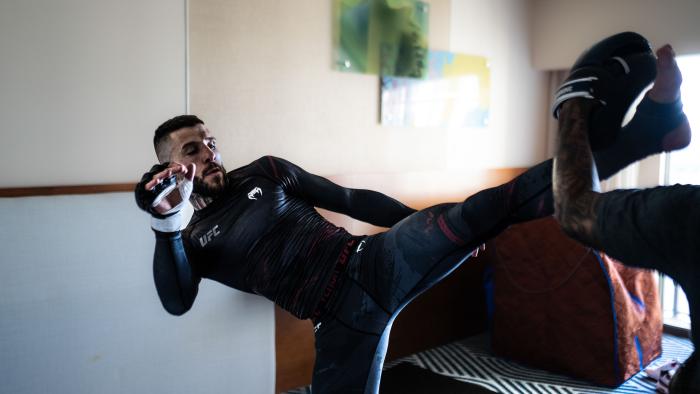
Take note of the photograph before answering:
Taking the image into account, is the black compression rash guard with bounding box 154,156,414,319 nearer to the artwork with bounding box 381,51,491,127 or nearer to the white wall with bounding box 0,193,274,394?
the white wall with bounding box 0,193,274,394

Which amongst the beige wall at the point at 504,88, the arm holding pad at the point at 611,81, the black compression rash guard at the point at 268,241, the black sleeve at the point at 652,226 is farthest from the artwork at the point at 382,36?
the black sleeve at the point at 652,226

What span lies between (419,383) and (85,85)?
A: 6.75 ft

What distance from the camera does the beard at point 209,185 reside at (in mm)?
1766

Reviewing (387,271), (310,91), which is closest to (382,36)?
(310,91)

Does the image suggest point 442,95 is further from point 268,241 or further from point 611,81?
point 611,81

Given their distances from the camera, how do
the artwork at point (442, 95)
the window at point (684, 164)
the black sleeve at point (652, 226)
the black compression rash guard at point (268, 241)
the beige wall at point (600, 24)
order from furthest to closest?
the window at point (684, 164) < the beige wall at point (600, 24) < the artwork at point (442, 95) < the black compression rash guard at point (268, 241) < the black sleeve at point (652, 226)

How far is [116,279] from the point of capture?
2.04m

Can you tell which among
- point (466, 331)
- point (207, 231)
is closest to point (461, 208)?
point (207, 231)

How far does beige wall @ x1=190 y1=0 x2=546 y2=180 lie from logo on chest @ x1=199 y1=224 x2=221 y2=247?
741 millimetres

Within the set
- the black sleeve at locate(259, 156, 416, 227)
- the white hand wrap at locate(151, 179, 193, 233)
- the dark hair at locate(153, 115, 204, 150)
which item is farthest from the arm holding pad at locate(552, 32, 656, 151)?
the dark hair at locate(153, 115, 204, 150)

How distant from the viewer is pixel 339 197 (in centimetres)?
187

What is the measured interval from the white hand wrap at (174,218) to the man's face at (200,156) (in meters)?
0.27

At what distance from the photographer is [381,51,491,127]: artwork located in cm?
312

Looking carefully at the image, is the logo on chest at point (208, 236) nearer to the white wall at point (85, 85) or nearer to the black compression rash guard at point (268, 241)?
the black compression rash guard at point (268, 241)
